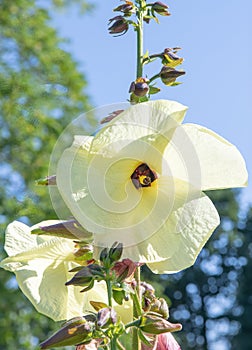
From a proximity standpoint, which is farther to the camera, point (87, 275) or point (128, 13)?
point (128, 13)

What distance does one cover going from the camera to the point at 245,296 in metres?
25.3

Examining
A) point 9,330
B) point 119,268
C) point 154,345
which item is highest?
point 119,268

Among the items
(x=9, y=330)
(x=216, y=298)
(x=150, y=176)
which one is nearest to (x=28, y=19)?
(x=9, y=330)

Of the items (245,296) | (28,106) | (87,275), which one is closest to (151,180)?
(87,275)

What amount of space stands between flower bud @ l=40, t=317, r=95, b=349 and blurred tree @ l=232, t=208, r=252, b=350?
78.1 feet

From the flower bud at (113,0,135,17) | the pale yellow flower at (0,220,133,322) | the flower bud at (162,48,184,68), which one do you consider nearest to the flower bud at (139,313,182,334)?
the pale yellow flower at (0,220,133,322)

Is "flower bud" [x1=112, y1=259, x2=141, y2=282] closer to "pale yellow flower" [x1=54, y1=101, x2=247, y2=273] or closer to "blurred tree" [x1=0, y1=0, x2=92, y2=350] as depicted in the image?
"pale yellow flower" [x1=54, y1=101, x2=247, y2=273]

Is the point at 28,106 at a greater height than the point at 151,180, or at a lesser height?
lesser

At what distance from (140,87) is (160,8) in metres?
0.27

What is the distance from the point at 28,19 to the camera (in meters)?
11.1

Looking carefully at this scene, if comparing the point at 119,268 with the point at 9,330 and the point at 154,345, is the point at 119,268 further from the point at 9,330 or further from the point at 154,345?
the point at 9,330

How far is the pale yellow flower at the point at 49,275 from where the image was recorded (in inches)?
51.4

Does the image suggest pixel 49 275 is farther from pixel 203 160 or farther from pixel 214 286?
pixel 214 286

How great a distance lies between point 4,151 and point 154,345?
969 centimetres
